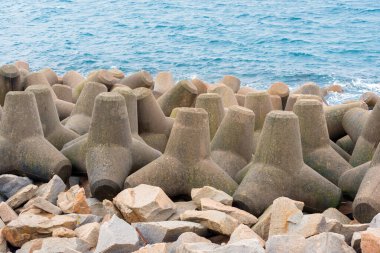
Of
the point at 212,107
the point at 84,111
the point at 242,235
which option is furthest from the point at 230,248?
the point at 84,111

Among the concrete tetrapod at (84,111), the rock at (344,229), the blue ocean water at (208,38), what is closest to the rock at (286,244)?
the rock at (344,229)

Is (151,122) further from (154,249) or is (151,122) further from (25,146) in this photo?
(154,249)

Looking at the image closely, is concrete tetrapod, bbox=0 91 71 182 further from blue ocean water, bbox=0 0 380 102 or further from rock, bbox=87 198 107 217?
blue ocean water, bbox=0 0 380 102

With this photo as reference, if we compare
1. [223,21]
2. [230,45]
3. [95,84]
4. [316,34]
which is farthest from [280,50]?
[95,84]

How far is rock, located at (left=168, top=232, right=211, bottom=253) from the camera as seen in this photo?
9.16ft

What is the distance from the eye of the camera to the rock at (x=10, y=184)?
3.67 metres

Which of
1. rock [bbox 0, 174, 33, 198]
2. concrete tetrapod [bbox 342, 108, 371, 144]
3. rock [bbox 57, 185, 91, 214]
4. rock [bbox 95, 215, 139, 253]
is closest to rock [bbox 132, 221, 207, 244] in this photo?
rock [bbox 95, 215, 139, 253]

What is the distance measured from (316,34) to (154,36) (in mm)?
5328

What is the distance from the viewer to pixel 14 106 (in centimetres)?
403

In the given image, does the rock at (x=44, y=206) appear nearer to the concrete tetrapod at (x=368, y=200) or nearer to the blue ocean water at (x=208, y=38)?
the concrete tetrapod at (x=368, y=200)

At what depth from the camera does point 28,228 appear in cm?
302

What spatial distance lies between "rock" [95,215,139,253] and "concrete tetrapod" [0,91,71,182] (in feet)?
4.04

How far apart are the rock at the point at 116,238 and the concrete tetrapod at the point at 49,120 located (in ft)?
5.65

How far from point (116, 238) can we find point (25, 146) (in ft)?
5.05
